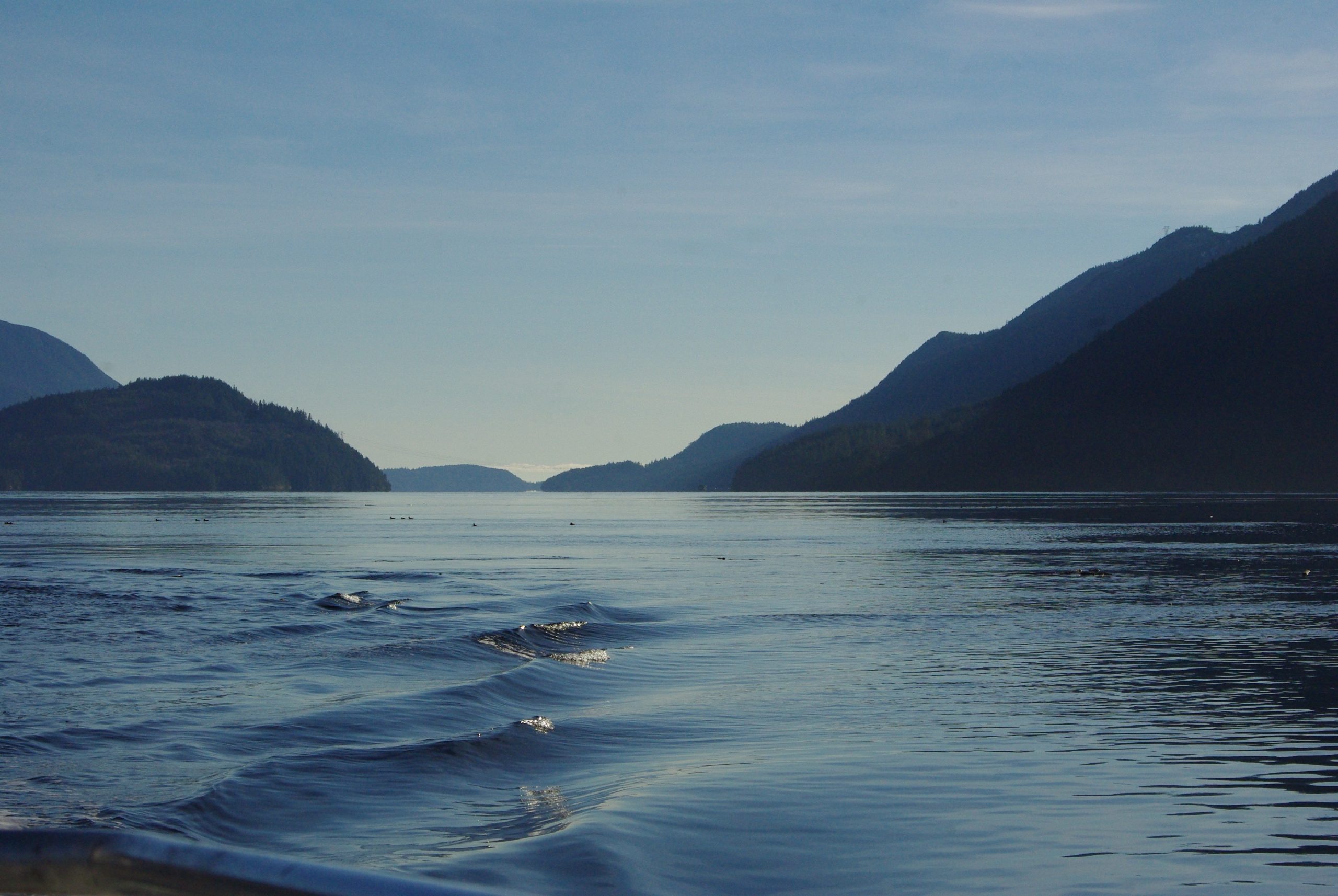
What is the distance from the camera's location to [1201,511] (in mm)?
134375

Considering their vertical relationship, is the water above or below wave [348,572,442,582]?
above

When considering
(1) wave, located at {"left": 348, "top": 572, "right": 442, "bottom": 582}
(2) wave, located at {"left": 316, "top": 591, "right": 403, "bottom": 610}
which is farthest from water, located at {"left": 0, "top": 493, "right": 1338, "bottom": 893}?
(1) wave, located at {"left": 348, "top": 572, "right": 442, "bottom": 582}

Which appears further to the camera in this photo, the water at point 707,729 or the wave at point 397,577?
the wave at point 397,577

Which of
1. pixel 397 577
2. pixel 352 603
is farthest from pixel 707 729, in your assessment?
pixel 397 577

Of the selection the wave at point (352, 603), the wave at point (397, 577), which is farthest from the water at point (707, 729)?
the wave at point (397, 577)

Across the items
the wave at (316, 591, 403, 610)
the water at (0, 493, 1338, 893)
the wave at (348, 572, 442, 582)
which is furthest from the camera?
the wave at (348, 572, 442, 582)

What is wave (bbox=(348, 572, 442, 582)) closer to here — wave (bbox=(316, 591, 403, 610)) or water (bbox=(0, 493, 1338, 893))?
water (bbox=(0, 493, 1338, 893))

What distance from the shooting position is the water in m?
12.0

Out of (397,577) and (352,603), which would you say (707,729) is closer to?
(352,603)

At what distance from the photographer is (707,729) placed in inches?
734

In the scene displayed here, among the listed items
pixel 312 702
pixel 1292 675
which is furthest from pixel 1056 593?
pixel 312 702

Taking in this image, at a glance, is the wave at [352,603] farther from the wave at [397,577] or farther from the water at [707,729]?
the wave at [397,577]

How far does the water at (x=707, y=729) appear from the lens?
1200cm

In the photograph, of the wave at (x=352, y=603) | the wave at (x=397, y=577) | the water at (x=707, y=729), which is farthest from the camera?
the wave at (x=397, y=577)
